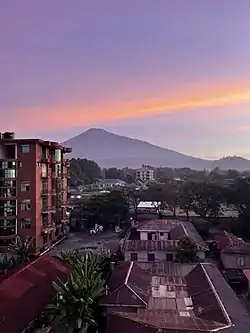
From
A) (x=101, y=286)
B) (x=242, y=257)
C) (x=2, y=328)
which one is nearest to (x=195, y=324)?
(x=101, y=286)

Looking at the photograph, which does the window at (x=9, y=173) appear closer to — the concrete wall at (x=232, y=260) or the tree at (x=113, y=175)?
the concrete wall at (x=232, y=260)

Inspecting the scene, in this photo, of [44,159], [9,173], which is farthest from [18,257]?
[44,159]

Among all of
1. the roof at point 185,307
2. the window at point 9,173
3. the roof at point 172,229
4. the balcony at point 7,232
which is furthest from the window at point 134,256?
the window at point 9,173

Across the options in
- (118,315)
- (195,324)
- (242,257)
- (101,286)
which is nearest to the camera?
(195,324)

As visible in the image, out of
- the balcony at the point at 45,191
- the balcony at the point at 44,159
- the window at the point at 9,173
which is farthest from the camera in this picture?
the balcony at the point at 45,191

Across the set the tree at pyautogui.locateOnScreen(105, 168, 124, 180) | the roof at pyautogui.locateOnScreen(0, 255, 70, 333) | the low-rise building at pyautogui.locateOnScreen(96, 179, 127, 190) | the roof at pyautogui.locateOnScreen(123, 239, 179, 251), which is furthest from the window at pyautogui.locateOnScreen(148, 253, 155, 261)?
the tree at pyautogui.locateOnScreen(105, 168, 124, 180)

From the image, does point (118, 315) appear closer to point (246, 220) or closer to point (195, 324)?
point (195, 324)
